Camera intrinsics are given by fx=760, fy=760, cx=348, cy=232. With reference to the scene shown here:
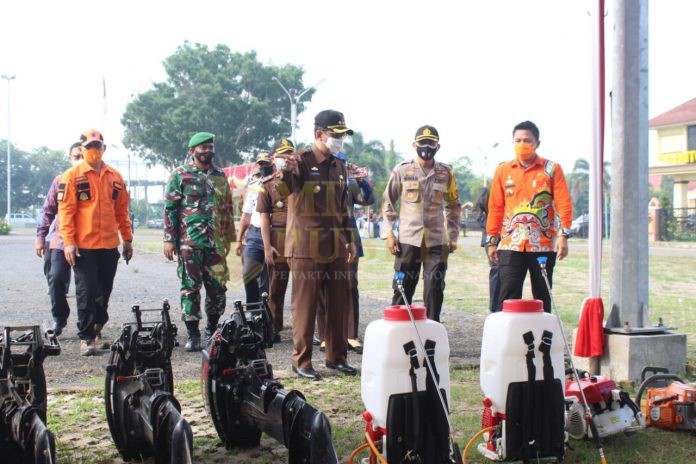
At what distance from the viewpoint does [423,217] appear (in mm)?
7148

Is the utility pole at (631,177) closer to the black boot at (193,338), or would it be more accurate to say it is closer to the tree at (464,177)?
the black boot at (193,338)

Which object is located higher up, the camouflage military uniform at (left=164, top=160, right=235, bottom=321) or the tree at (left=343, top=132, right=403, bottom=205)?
the tree at (left=343, top=132, right=403, bottom=205)

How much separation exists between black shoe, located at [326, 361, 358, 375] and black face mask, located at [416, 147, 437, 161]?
6.87 ft

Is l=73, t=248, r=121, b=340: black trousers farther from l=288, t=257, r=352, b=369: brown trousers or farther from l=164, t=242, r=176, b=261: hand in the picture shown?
l=288, t=257, r=352, b=369: brown trousers

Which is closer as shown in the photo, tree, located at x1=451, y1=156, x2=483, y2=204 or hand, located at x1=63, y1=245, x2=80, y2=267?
hand, located at x1=63, y1=245, x2=80, y2=267

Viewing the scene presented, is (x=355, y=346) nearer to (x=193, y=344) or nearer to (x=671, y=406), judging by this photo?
(x=193, y=344)

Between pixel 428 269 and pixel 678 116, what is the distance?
42693 millimetres

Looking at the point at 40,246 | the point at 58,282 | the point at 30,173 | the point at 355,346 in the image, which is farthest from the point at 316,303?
the point at 30,173

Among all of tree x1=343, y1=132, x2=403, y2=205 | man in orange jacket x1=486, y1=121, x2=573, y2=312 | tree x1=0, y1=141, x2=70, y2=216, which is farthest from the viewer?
tree x1=0, y1=141, x2=70, y2=216

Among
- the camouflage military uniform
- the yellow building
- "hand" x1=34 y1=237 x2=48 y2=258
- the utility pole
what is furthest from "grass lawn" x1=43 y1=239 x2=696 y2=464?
the yellow building

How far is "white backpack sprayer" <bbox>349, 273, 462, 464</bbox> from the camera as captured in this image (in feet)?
Result: 12.0

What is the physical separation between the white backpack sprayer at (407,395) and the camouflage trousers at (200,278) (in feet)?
12.5

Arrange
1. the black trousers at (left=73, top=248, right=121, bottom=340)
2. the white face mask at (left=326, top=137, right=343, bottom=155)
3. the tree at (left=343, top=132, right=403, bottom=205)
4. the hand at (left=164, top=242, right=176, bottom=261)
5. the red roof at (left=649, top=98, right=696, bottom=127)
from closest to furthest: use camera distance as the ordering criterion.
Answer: the white face mask at (left=326, top=137, right=343, bottom=155)
the black trousers at (left=73, top=248, right=121, bottom=340)
the hand at (left=164, top=242, right=176, bottom=261)
the red roof at (left=649, top=98, right=696, bottom=127)
the tree at (left=343, top=132, right=403, bottom=205)

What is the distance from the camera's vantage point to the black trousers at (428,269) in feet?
22.9
